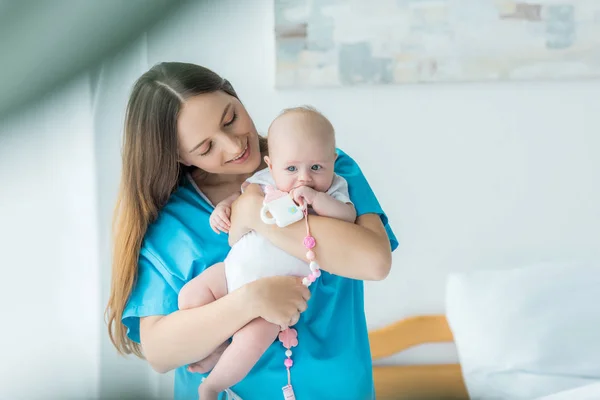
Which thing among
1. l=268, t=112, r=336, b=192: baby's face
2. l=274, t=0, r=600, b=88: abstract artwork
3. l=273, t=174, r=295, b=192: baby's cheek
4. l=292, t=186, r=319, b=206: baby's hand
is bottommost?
l=292, t=186, r=319, b=206: baby's hand

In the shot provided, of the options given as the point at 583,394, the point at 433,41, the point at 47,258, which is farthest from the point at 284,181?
the point at 433,41

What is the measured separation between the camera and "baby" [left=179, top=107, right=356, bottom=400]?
1.93ft

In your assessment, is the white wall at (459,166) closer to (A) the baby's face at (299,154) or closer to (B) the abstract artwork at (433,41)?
(B) the abstract artwork at (433,41)

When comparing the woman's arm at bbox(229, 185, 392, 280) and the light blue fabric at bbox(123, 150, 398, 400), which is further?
the light blue fabric at bbox(123, 150, 398, 400)

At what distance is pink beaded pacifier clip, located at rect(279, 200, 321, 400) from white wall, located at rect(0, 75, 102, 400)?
443 mm

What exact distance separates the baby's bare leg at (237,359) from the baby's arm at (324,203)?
0.12 meters

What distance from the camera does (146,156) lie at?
0.64 meters

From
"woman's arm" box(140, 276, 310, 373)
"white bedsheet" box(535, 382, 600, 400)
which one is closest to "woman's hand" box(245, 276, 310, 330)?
"woman's arm" box(140, 276, 310, 373)

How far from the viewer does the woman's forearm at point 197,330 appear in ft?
1.88

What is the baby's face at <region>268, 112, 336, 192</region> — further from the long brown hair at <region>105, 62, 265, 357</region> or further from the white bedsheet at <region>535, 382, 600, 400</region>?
the white bedsheet at <region>535, 382, 600, 400</region>

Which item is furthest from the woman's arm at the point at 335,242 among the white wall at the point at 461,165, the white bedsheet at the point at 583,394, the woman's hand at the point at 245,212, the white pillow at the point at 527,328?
the white pillow at the point at 527,328

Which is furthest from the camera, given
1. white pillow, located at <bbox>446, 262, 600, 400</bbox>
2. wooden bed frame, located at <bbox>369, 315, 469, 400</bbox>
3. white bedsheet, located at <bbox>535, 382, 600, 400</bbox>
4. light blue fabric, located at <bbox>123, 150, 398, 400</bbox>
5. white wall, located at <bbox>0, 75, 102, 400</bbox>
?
wooden bed frame, located at <bbox>369, 315, 469, 400</bbox>

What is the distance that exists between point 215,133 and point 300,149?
84 millimetres

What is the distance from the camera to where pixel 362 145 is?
55.2 inches
